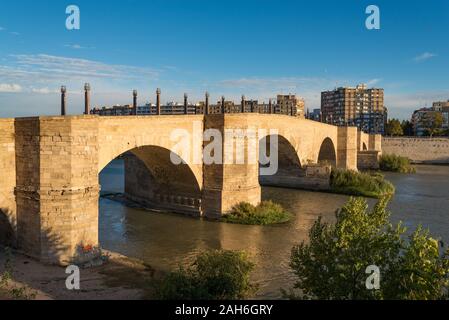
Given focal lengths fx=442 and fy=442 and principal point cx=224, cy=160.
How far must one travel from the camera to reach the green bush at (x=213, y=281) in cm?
909

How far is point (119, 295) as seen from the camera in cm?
1020

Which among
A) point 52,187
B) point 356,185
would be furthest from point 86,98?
point 356,185

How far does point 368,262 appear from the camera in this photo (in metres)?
7.35

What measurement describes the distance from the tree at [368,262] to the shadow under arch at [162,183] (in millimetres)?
10945

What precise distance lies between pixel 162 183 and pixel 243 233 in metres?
5.71

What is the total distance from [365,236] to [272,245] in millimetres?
8038

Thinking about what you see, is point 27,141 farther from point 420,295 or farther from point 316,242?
point 420,295

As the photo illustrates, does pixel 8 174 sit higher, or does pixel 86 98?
pixel 86 98

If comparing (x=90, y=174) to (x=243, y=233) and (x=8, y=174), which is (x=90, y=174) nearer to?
(x=8, y=174)

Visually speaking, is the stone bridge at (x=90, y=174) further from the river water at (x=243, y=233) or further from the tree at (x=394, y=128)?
the tree at (x=394, y=128)

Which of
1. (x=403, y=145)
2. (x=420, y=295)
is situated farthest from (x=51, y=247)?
(x=403, y=145)

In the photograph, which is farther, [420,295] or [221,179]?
[221,179]

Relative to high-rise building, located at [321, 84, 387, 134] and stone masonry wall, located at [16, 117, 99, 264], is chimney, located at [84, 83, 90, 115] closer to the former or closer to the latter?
stone masonry wall, located at [16, 117, 99, 264]

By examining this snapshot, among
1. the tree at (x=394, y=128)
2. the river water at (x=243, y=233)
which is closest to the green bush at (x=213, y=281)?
the river water at (x=243, y=233)
